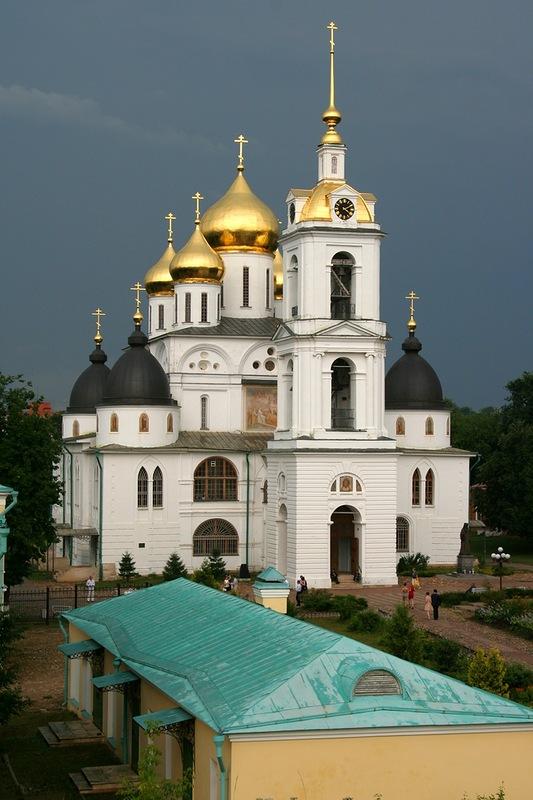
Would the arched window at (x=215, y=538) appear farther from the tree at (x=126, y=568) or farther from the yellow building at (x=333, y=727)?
the yellow building at (x=333, y=727)

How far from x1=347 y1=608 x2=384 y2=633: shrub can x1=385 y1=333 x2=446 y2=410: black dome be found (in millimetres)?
16116

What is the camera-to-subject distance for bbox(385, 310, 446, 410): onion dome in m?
49.3

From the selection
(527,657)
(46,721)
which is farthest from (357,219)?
(46,721)

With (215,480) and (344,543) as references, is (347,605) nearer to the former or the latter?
(344,543)

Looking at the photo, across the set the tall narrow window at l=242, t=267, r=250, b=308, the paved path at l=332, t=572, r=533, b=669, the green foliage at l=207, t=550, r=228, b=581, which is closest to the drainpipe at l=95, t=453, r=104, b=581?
the green foliage at l=207, t=550, r=228, b=581

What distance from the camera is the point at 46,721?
81.3ft

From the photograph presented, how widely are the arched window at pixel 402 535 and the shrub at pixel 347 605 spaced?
34.4 feet

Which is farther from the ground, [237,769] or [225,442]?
[225,442]

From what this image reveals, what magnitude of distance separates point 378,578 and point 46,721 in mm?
19906

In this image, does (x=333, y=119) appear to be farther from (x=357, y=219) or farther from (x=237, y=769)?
(x=237, y=769)

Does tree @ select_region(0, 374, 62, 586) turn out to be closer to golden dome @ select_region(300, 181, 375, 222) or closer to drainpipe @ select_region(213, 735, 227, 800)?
golden dome @ select_region(300, 181, 375, 222)

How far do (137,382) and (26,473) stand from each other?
37.6 ft

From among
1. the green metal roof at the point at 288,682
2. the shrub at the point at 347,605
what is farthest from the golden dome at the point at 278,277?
the green metal roof at the point at 288,682

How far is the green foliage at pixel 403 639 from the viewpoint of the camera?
2502 centimetres
